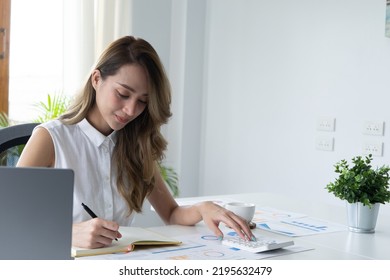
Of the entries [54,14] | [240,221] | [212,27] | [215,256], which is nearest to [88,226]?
[215,256]

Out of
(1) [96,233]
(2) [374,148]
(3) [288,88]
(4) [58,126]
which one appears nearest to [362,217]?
(1) [96,233]

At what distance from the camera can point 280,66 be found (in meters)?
3.78

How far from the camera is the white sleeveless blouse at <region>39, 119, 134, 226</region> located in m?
1.83

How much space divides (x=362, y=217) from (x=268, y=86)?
2078 mm

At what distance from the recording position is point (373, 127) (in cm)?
327

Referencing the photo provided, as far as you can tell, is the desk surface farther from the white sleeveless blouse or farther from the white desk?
the white sleeveless blouse

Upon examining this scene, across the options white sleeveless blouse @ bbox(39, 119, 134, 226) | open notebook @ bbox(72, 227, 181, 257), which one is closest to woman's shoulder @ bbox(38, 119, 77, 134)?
white sleeveless blouse @ bbox(39, 119, 134, 226)

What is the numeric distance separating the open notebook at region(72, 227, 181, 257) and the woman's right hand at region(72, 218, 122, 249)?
14mm

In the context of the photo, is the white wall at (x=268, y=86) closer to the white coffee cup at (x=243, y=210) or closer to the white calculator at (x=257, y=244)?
the white coffee cup at (x=243, y=210)

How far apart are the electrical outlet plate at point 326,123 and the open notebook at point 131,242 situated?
6.55 feet

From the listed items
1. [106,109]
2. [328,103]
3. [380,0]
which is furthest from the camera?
[328,103]

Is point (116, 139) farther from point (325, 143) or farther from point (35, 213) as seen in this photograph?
point (325, 143)

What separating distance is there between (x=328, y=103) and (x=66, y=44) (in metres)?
1.59
